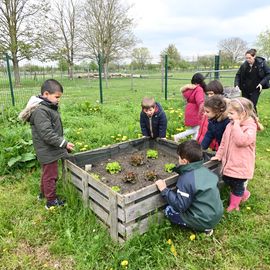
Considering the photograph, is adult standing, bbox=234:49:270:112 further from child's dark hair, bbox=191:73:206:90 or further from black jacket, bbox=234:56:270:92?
child's dark hair, bbox=191:73:206:90

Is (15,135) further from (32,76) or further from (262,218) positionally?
(32,76)

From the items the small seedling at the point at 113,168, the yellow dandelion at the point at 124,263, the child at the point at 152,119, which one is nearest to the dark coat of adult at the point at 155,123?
the child at the point at 152,119

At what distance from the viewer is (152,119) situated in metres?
4.17

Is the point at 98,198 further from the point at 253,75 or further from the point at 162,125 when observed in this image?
the point at 253,75

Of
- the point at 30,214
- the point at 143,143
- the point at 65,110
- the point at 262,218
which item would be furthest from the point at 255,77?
the point at 30,214

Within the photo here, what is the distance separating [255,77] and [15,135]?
198 inches

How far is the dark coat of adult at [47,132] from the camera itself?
2846 mm

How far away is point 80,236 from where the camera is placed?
8.65 feet

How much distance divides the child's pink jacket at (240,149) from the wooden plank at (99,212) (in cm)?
145

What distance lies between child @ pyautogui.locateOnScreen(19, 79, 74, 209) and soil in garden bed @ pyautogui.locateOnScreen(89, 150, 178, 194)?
69 cm

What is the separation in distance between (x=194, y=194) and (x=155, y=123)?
1973 millimetres

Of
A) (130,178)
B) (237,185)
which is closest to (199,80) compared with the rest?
(237,185)

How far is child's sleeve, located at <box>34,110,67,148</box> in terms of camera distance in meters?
2.84

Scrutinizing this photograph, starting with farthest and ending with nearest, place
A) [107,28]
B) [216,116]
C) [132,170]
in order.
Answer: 1. [107,28]
2. [132,170]
3. [216,116]
